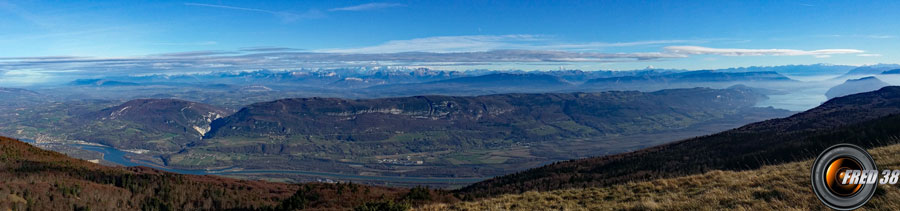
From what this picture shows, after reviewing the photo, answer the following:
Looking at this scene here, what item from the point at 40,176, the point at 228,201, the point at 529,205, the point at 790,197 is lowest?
the point at 228,201

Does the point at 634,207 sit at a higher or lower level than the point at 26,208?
higher

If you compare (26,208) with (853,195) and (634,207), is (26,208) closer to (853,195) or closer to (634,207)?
(634,207)

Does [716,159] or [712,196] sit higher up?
[712,196]

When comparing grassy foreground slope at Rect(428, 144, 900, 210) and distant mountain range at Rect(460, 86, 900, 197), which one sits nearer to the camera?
grassy foreground slope at Rect(428, 144, 900, 210)

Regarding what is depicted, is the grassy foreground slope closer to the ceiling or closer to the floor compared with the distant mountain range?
closer to the ceiling

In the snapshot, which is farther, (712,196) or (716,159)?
(716,159)

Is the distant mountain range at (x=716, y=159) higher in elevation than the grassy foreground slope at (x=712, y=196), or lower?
lower

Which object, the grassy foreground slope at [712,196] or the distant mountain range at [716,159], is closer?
the grassy foreground slope at [712,196]

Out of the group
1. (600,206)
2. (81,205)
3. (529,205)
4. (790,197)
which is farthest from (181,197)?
(790,197)
